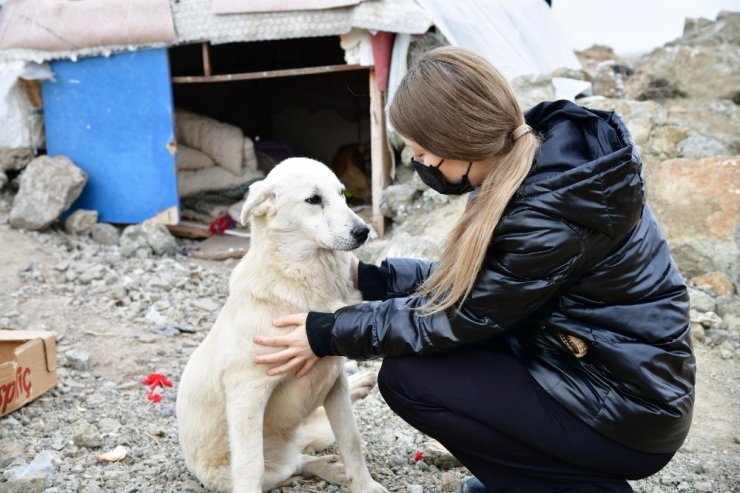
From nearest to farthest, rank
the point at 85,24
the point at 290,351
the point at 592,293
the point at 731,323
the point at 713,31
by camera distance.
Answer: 1. the point at 592,293
2. the point at 290,351
3. the point at 731,323
4. the point at 85,24
5. the point at 713,31

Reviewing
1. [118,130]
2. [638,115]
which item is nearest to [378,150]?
[638,115]

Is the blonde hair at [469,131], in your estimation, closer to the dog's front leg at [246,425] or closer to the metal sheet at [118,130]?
the dog's front leg at [246,425]

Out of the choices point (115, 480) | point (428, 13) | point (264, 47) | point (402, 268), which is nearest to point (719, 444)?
point (402, 268)

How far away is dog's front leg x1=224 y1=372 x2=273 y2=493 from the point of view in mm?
2789

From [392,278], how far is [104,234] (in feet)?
19.4

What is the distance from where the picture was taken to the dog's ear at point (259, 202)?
9.78ft

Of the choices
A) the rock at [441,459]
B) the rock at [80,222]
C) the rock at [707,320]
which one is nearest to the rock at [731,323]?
the rock at [707,320]

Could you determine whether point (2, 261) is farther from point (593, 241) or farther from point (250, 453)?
point (593, 241)

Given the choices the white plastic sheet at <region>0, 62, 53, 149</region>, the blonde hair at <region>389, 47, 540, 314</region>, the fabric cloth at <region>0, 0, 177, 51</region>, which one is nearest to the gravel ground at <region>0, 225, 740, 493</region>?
the blonde hair at <region>389, 47, 540, 314</region>

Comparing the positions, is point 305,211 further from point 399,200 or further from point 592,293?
point 399,200

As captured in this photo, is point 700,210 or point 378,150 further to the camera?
point 378,150

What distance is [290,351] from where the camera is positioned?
2.69 m

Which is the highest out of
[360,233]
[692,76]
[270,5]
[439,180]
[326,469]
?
[270,5]

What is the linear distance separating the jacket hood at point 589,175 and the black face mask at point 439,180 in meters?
0.29
